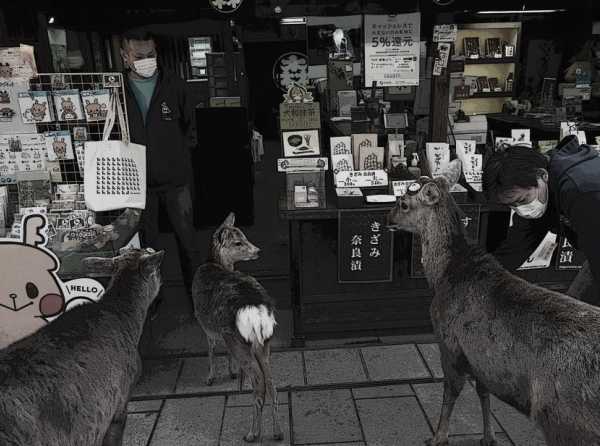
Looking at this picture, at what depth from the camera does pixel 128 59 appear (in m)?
4.56

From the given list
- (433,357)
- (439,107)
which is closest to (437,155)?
(439,107)

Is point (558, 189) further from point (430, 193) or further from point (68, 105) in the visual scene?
point (68, 105)

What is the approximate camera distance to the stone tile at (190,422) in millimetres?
3750

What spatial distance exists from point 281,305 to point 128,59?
10.1 feet

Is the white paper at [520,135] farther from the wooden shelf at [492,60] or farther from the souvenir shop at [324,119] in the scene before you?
the wooden shelf at [492,60]

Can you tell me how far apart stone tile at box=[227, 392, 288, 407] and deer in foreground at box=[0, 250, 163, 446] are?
4.33ft

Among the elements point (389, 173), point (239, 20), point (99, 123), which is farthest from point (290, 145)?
point (99, 123)

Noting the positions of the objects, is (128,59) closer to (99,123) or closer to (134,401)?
(99,123)

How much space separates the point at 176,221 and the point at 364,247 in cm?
201

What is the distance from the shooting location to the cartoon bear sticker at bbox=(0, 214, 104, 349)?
14.0 feet

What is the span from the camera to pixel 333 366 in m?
4.62

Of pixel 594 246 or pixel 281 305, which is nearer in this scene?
pixel 594 246

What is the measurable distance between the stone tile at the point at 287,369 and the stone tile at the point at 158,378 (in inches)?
36.3

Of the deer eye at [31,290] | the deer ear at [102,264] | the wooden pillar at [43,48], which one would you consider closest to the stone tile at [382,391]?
the deer ear at [102,264]
